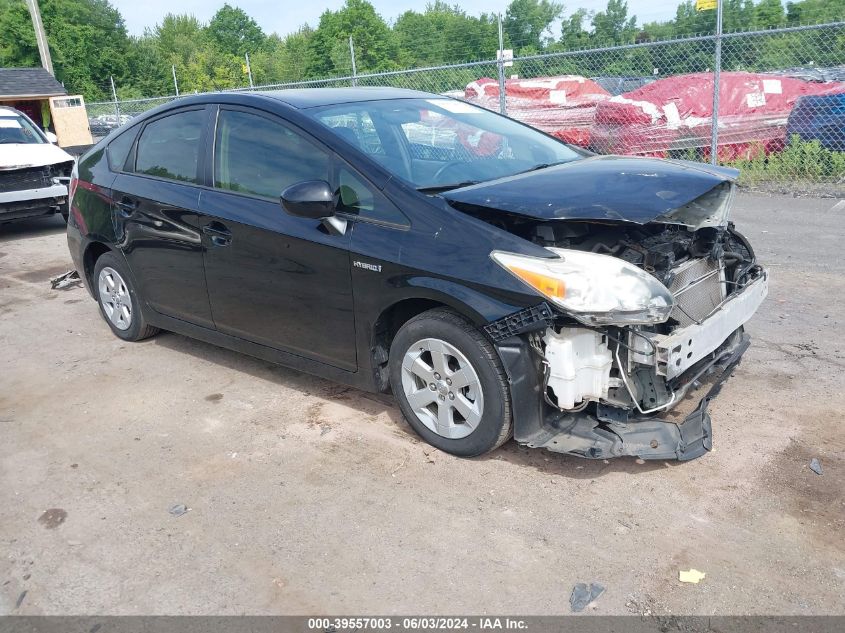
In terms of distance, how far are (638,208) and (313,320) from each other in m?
1.80

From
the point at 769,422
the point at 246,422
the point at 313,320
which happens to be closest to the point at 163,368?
the point at 246,422

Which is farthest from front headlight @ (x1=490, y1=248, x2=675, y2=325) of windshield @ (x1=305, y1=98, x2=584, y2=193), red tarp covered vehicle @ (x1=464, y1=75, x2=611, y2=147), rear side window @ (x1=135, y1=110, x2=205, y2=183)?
red tarp covered vehicle @ (x1=464, y1=75, x2=611, y2=147)

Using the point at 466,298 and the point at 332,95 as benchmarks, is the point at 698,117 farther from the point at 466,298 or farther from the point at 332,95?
the point at 466,298

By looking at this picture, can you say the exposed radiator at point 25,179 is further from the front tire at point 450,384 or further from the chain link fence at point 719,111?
the front tire at point 450,384

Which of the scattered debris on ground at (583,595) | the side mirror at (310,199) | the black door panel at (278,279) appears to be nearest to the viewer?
the scattered debris on ground at (583,595)

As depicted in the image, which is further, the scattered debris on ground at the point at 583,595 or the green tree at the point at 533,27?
the green tree at the point at 533,27

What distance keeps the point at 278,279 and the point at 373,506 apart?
1.44 meters

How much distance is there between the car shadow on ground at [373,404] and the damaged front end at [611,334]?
0.26 meters

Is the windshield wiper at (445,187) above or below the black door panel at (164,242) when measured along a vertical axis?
above

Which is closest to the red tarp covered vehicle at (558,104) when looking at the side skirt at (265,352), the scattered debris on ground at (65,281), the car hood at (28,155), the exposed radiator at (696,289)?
the car hood at (28,155)

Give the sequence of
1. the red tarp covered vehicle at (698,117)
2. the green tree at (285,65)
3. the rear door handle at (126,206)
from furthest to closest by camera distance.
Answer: the green tree at (285,65), the red tarp covered vehicle at (698,117), the rear door handle at (126,206)

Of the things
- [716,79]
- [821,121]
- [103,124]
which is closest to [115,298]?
[716,79]

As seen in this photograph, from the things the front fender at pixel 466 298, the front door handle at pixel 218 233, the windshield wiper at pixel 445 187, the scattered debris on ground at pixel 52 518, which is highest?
the windshield wiper at pixel 445 187

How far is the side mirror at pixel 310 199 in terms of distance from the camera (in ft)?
12.3
